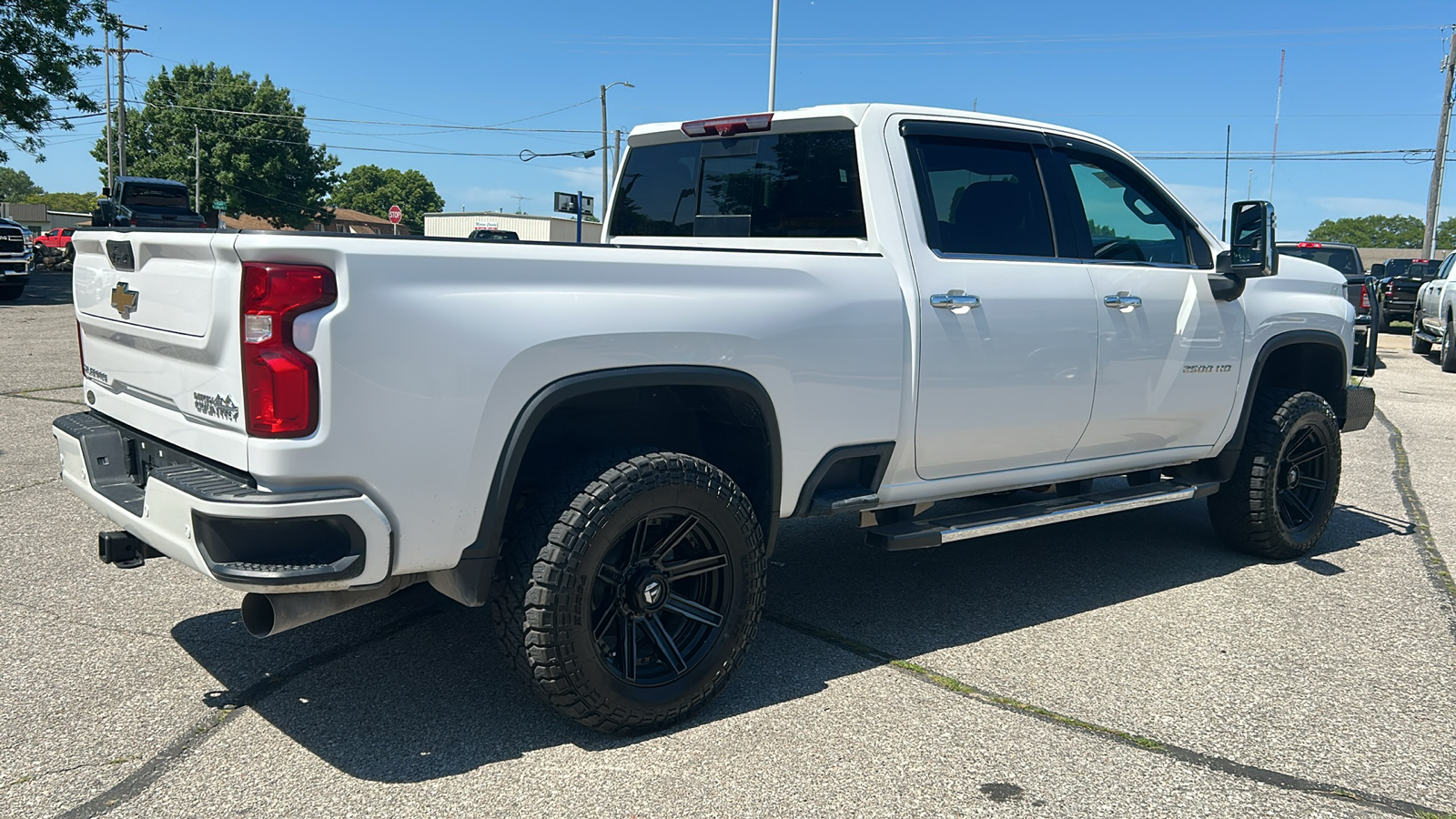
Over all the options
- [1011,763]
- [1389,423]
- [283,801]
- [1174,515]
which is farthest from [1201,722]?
[1389,423]

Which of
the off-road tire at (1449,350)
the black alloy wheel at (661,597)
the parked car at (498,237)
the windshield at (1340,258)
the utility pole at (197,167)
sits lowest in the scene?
the black alloy wheel at (661,597)

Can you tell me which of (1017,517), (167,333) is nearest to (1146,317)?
(1017,517)

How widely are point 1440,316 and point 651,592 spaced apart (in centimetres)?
1767

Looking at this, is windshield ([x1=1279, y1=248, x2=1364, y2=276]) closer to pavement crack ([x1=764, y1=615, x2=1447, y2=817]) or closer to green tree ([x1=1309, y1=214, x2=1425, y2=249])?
pavement crack ([x1=764, y1=615, x2=1447, y2=817])

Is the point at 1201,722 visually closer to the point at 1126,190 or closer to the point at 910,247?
the point at 910,247

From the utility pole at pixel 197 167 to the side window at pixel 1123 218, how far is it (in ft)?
193

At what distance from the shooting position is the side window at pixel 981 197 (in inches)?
165

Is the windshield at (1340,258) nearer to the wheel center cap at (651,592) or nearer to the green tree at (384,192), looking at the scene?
the wheel center cap at (651,592)

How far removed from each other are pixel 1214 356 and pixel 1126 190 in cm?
88

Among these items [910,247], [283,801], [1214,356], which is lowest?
[283,801]

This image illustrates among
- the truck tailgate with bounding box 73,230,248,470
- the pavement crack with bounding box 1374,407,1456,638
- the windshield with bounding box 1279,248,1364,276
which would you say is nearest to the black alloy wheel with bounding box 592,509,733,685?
the truck tailgate with bounding box 73,230,248,470

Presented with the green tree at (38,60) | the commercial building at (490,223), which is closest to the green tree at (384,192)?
the commercial building at (490,223)

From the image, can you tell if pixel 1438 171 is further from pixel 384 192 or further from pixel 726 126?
pixel 384 192

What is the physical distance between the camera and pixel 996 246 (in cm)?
434
